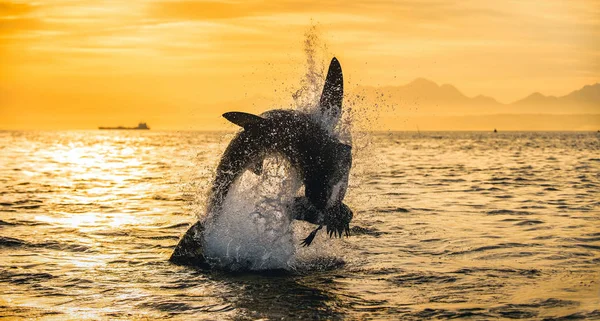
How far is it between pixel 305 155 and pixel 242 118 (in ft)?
4.14

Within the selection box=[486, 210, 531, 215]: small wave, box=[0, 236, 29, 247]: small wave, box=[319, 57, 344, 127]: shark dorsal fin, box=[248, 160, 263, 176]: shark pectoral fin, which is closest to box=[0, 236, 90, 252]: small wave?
box=[0, 236, 29, 247]: small wave

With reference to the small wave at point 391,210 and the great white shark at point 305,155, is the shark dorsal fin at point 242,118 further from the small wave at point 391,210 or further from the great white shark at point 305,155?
the small wave at point 391,210

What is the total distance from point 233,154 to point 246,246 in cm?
187

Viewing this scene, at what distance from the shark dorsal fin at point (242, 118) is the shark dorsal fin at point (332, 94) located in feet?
4.37

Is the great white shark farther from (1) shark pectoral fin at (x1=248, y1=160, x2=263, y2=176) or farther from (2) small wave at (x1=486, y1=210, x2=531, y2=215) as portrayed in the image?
(2) small wave at (x1=486, y1=210, x2=531, y2=215)

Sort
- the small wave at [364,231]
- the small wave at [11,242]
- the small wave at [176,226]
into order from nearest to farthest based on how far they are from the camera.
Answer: the small wave at [11,242], the small wave at [364,231], the small wave at [176,226]

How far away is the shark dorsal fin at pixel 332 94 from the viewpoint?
11953 mm

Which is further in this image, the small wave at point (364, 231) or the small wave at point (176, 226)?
the small wave at point (176, 226)

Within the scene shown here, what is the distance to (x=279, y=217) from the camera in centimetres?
1256

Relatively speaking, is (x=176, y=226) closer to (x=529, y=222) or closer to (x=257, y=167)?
(x=257, y=167)

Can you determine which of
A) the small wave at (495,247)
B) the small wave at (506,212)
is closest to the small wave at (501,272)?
the small wave at (495,247)

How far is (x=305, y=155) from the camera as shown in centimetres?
1139

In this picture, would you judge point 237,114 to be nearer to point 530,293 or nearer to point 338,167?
point 338,167

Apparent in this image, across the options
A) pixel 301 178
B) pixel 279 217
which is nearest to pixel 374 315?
pixel 301 178
